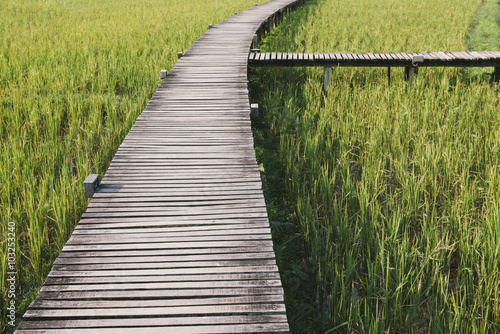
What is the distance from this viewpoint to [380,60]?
627 cm

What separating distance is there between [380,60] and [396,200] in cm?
381

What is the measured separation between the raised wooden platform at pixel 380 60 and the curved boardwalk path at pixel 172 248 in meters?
2.75

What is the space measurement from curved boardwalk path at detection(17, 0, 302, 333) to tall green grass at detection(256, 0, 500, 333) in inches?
19.3

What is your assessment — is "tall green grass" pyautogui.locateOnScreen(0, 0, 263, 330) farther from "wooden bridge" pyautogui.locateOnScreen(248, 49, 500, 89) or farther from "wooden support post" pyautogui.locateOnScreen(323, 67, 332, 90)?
"wooden support post" pyautogui.locateOnScreen(323, 67, 332, 90)

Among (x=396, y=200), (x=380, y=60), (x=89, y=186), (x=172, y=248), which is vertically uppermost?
(x=380, y=60)

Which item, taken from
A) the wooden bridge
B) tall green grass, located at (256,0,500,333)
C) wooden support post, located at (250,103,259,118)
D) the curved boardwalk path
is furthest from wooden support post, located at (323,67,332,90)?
the curved boardwalk path

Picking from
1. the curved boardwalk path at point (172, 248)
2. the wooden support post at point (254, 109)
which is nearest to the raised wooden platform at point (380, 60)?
the wooden support post at point (254, 109)

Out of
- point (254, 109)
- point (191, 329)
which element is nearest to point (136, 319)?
point (191, 329)

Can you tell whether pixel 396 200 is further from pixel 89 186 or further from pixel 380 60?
pixel 380 60

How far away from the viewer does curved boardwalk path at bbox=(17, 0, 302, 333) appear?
5.90ft

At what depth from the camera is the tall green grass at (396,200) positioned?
7.38 feet

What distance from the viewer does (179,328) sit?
5.73 ft

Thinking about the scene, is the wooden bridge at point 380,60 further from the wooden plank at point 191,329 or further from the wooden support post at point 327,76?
the wooden plank at point 191,329

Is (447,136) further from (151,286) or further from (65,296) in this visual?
(65,296)
